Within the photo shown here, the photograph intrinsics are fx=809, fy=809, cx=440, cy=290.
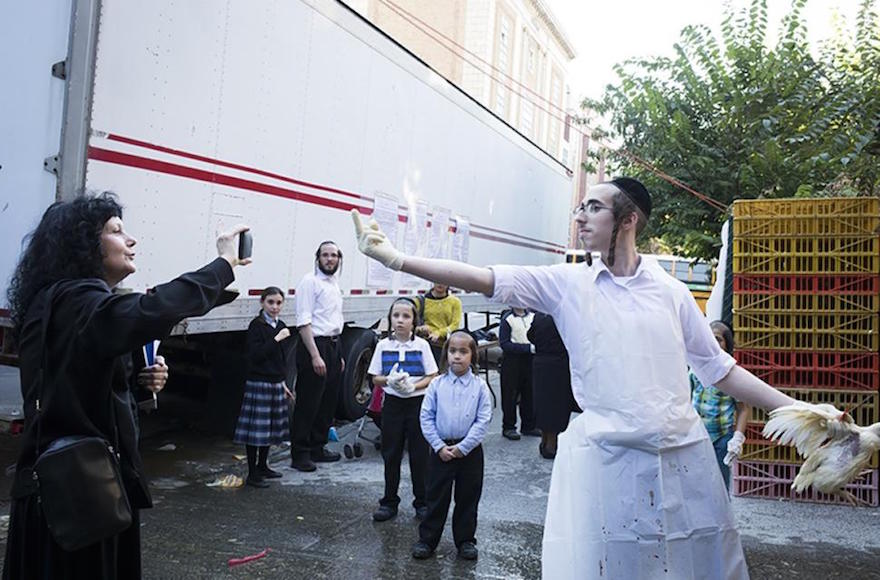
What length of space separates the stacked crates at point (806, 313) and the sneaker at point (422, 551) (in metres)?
3.21

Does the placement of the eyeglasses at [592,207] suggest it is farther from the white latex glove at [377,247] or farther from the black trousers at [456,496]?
the black trousers at [456,496]

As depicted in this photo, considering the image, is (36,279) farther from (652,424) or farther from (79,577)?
(652,424)

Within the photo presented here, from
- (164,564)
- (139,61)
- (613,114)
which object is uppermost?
(613,114)

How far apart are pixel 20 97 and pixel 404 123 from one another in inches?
190

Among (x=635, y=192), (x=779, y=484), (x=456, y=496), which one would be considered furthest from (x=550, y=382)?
(x=635, y=192)

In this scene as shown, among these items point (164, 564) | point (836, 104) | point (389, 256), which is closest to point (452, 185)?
point (836, 104)

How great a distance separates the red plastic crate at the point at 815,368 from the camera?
6.62 meters

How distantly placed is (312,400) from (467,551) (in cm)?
262

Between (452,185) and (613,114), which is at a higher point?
(613,114)

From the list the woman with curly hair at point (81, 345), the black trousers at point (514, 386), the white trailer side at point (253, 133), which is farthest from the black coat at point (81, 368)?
the black trousers at point (514, 386)

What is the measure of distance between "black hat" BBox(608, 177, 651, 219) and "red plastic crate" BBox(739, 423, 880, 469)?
4224 millimetres

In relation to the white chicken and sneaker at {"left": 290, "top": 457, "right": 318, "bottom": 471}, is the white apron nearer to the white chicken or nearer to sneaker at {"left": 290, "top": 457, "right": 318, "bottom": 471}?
the white chicken

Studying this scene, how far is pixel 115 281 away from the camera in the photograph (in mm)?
2926

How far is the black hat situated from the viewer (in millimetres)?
3225
